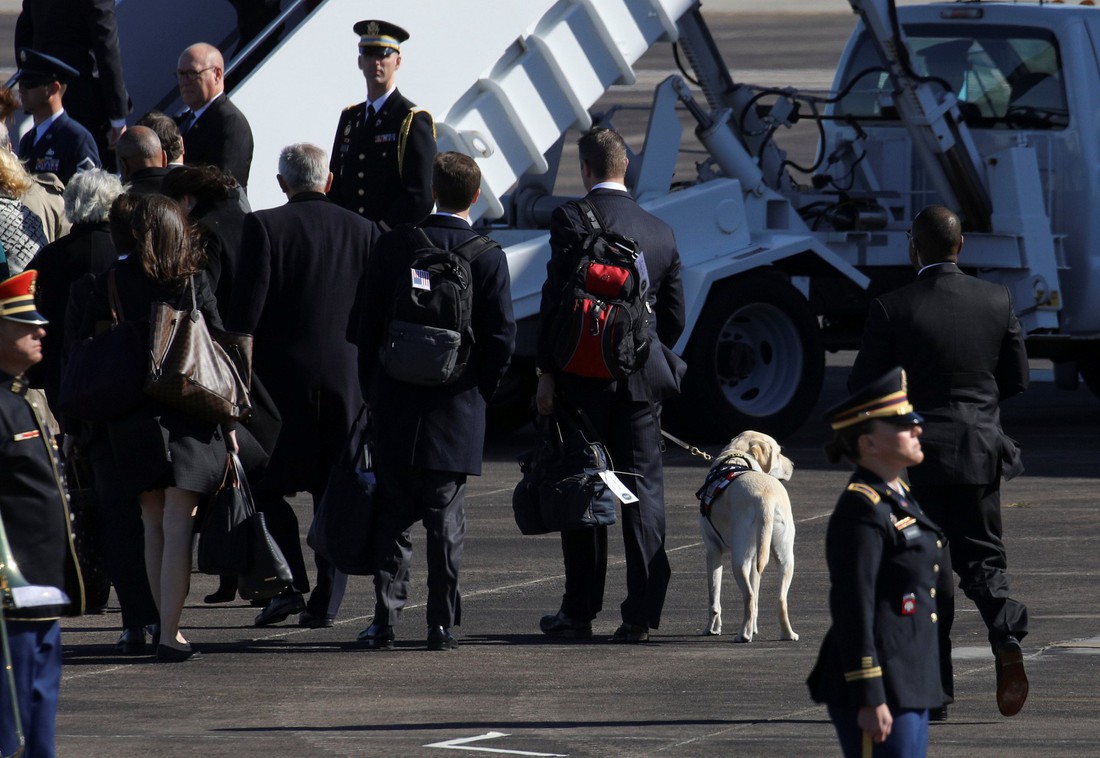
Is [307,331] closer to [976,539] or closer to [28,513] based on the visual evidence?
[976,539]

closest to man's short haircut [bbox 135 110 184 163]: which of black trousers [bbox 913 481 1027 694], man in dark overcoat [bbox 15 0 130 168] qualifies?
man in dark overcoat [bbox 15 0 130 168]

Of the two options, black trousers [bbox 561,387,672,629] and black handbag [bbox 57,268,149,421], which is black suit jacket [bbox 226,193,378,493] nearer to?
black handbag [bbox 57,268,149,421]

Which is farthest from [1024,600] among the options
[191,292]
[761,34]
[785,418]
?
[761,34]

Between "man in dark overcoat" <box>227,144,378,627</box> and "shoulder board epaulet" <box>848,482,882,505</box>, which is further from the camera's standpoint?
Result: "man in dark overcoat" <box>227,144,378,627</box>

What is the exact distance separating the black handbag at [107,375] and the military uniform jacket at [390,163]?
2216 millimetres

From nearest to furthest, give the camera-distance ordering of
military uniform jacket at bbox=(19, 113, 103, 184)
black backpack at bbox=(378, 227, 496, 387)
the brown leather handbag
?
1. the brown leather handbag
2. black backpack at bbox=(378, 227, 496, 387)
3. military uniform jacket at bbox=(19, 113, 103, 184)

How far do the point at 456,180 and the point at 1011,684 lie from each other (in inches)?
110

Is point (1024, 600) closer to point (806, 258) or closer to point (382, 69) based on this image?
point (382, 69)

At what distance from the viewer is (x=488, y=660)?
7.73 m

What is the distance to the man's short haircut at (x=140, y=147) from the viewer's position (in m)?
8.59

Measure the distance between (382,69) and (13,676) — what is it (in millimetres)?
5250

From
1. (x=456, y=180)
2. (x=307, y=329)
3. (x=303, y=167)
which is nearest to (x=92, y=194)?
(x=303, y=167)

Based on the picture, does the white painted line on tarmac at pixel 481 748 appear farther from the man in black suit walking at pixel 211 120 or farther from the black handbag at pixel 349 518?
the man in black suit walking at pixel 211 120

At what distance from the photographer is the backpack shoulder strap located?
788 cm
